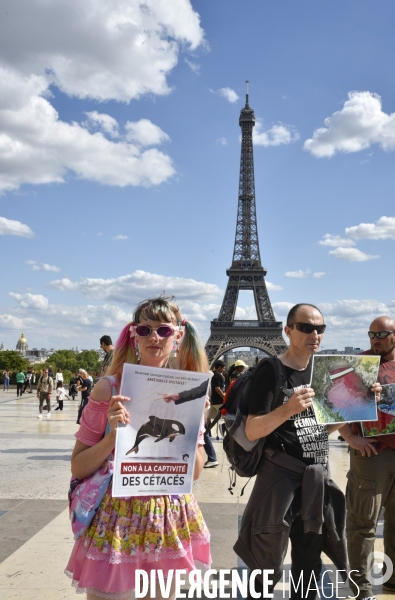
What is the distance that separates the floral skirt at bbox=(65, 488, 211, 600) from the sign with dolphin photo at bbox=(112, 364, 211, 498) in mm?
76

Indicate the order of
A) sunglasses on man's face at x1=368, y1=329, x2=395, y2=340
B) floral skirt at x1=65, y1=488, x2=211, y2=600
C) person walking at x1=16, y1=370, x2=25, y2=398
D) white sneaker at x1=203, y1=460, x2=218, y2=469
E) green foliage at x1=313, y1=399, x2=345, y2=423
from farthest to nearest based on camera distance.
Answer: person walking at x1=16, y1=370, x2=25, y2=398 < white sneaker at x1=203, y1=460, x2=218, y2=469 < sunglasses on man's face at x1=368, y1=329, x2=395, y2=340 < green foliage at x1=313, y1=399, x2=345, y2=423 < floral skirt at x1=65, y1=488, x2=211, y2=600

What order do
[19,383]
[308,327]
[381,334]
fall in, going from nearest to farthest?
[308,327], [381,334], [19,383]

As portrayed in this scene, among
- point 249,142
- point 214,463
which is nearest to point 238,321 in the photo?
Result: point 249,142

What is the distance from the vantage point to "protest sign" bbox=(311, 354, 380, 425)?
3250 millimetres

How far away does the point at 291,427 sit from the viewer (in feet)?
10.5

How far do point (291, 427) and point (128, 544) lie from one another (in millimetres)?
1134

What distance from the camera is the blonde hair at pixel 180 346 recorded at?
2688 millimetres

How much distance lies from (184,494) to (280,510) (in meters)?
0.75

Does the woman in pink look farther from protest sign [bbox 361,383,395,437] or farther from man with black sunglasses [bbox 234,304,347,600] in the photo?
protest sign [bbox 361,383,395,437]

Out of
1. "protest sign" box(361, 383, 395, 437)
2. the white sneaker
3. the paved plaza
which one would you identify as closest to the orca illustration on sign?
"protest sign" box(361, 383, 395, 437)

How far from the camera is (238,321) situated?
203ft

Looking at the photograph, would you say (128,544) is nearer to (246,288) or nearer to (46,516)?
(46,516)

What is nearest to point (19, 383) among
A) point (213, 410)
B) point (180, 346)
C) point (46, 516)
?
point (213, 410)

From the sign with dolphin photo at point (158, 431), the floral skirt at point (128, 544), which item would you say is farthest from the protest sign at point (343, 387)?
the floral skirt at point (128, 544)
